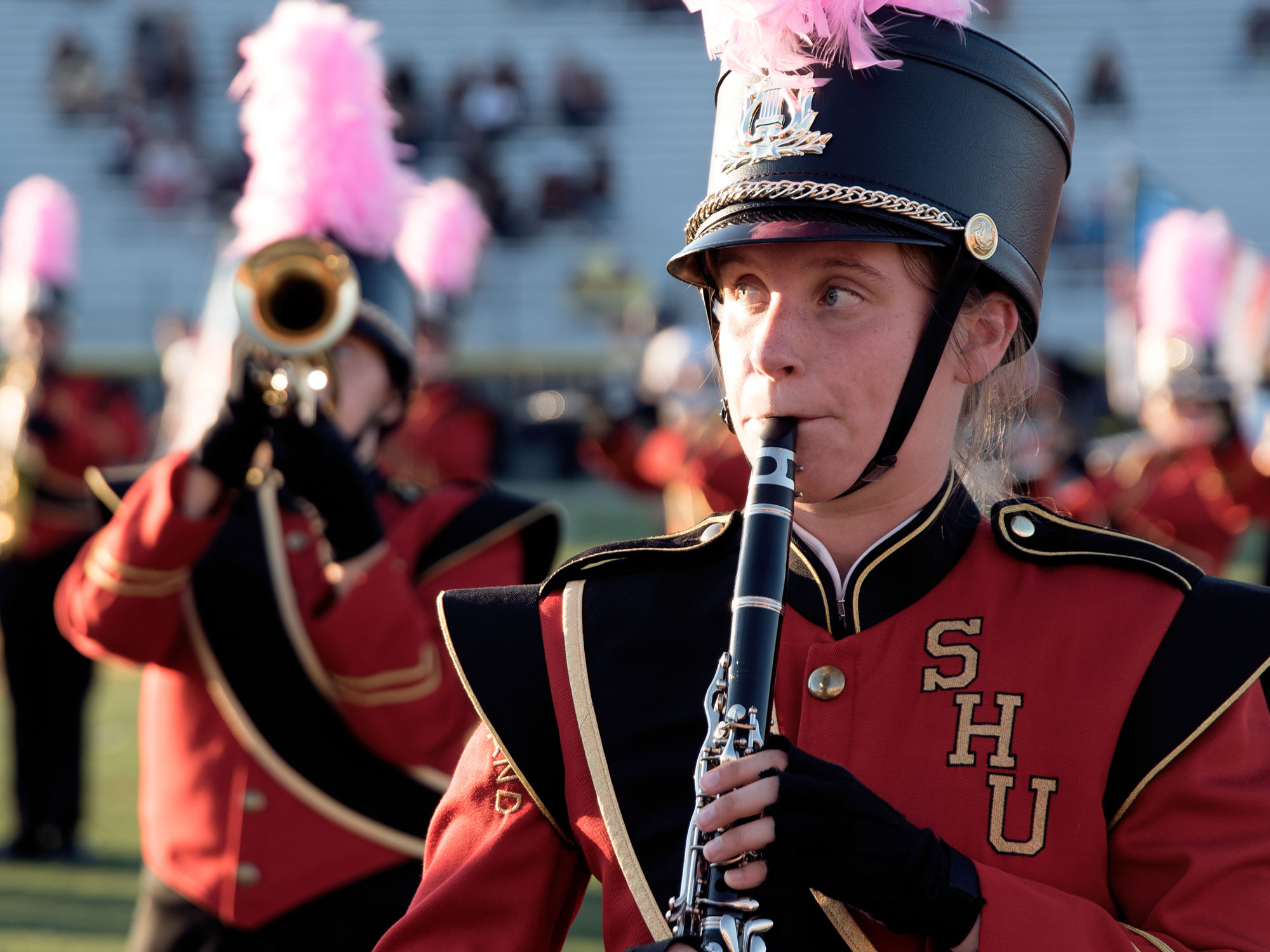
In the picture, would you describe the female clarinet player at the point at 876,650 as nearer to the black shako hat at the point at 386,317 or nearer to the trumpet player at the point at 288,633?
the trumpet player at the point at 288,633

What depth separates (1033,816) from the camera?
5.59 feet

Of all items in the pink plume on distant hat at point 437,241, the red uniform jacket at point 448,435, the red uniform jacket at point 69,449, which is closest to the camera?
the red uniform jacket at point 69,449

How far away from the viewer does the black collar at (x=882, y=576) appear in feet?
6.16

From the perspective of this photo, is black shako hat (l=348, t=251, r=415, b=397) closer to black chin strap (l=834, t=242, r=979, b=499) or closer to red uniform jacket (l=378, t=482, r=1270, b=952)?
red uniform jacket (l=378, t=482, r=1270, b=952)

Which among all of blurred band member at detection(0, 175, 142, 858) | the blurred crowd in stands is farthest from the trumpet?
the blurred crowd in stands

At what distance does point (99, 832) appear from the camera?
7.10 meters

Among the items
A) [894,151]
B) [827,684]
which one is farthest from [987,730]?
[894,151]

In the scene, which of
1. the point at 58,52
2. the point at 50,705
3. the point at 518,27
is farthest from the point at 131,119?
the point at 50,705

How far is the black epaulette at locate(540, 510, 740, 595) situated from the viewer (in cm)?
194

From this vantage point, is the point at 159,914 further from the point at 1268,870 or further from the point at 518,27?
the point at 518,27

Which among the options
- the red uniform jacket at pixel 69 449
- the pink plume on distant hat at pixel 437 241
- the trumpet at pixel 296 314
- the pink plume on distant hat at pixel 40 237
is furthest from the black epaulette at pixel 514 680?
the pink plume on distant hat at pixel 40 237

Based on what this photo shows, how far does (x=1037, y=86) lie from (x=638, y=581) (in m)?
0.75

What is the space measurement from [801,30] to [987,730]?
78 cm

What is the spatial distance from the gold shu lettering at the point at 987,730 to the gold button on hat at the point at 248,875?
1545mm
